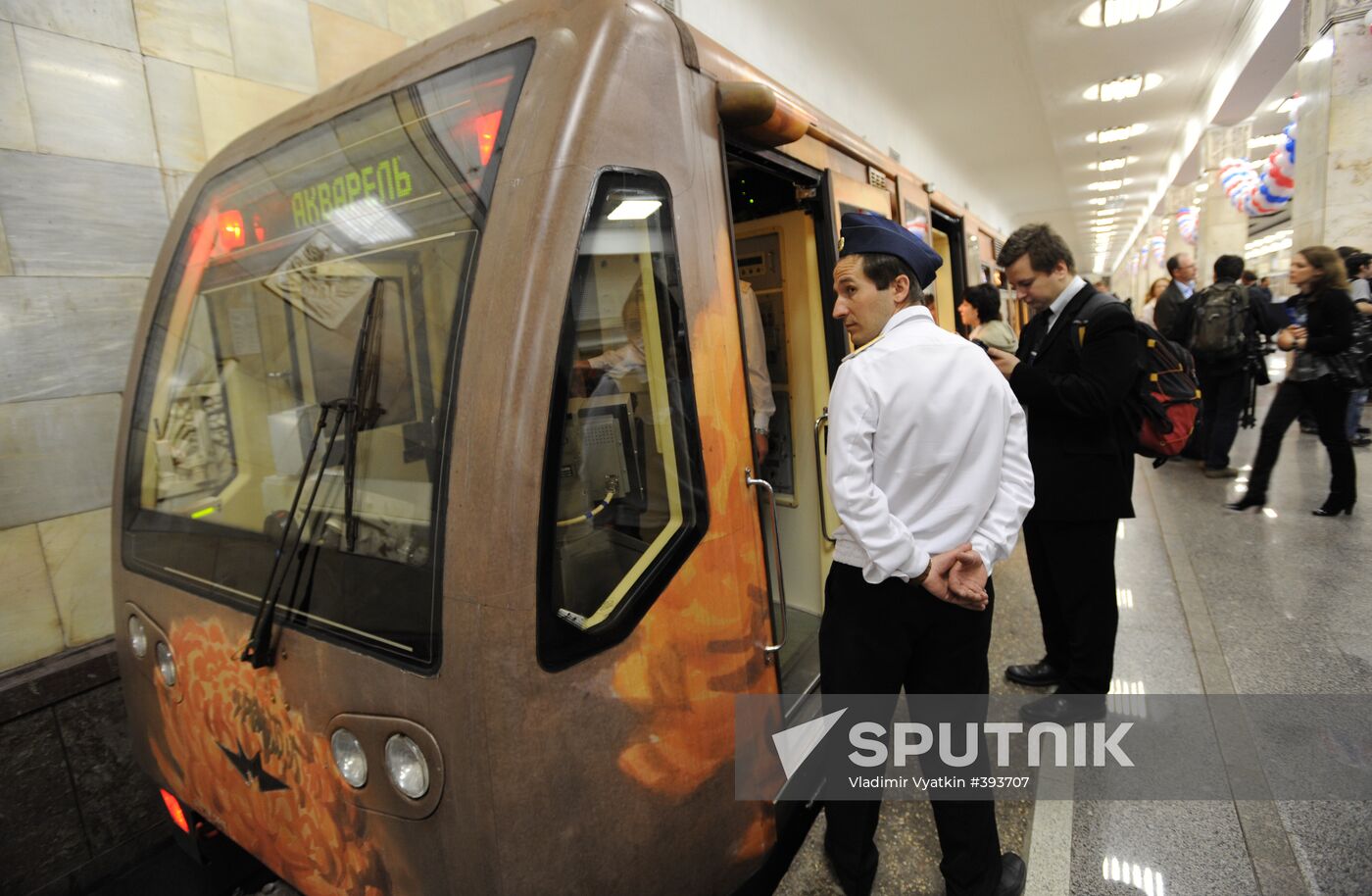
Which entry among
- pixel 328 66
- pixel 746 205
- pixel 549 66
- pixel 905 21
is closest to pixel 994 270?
pixel 905 21

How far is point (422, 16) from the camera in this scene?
3748mm

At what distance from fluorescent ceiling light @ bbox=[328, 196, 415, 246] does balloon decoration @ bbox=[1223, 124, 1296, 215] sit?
1096 cm

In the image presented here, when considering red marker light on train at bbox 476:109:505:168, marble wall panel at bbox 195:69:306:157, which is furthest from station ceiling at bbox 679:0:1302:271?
red marker light on train at bbox 476:109:505:168

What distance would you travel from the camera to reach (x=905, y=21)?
7.17 m

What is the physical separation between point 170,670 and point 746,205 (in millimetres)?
2803

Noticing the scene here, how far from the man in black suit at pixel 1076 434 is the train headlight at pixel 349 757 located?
2219 mm

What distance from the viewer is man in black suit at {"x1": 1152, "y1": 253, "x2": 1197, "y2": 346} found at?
611 centimetres

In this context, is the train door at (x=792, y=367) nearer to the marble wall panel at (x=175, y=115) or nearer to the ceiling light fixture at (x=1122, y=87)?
the marble wall panel at (x=175, y=115)

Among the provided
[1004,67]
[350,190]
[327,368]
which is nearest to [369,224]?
[350,190]

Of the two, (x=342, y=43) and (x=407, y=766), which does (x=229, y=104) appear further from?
(x=407, y=766)

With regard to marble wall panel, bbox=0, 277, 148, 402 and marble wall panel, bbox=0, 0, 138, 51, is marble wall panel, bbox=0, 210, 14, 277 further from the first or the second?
marble wall panel, bbox=0, 0, 138, 51

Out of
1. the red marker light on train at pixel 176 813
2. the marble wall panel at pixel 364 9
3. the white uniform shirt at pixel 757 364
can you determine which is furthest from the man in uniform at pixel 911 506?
the marble wall panel at pixel 364 9

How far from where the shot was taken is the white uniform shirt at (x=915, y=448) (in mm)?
1567

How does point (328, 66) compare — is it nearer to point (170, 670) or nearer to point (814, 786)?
point (170, 670)
